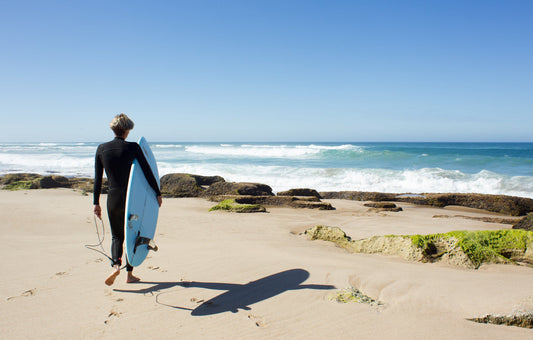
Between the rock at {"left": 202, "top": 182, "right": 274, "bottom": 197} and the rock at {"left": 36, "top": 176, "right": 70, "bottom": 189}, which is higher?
the rock at {"left": 202, "top": 182, "right": 274, "bottom": 197}

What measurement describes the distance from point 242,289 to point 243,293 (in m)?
0.10

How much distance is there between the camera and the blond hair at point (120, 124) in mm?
3262

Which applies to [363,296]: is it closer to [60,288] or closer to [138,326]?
[138,326]

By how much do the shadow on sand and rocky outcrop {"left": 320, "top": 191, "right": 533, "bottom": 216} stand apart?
8500 millimetres

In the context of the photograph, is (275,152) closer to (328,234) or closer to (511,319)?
(328,234)

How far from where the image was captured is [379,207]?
9.55 m

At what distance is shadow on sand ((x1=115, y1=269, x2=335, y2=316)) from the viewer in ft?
9.19

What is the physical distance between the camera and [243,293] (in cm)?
311

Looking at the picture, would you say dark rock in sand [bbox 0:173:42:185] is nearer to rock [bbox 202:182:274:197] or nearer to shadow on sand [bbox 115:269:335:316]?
rock [bbox 202:182:274:197]

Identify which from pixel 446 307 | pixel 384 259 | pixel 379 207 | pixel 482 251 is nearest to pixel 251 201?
pixel 379 207

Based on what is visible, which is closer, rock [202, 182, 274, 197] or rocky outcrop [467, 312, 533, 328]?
rocky outcrop [467, 312, 533, 328]

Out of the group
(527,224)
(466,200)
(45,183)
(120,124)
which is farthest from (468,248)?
(45,183)

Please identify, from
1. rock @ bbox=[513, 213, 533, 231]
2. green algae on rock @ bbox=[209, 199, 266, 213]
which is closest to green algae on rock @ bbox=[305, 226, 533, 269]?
rock @ bbox=[513, 213, 533, 231]

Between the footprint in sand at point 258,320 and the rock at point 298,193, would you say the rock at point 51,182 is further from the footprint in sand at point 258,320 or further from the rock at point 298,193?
the footprint in sand at point 258,320
